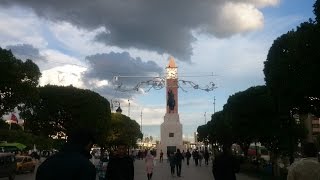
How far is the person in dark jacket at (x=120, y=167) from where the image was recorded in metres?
10.9

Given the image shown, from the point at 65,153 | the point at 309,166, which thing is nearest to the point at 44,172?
the point at 65,153

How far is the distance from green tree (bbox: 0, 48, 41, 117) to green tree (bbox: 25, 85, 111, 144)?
1000 inches

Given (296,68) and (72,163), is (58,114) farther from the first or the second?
(72,163)

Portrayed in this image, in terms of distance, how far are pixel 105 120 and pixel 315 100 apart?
169 ft

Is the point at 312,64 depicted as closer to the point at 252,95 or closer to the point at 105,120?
the point at 252,95

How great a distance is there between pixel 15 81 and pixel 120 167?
33.9m

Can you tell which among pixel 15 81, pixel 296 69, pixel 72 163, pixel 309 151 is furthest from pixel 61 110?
pixel 72 163

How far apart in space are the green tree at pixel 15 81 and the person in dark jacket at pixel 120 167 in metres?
32.9

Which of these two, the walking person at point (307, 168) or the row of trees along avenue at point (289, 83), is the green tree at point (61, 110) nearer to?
the row of trees along avenue at point (289, 83)

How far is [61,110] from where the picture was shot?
235 feet

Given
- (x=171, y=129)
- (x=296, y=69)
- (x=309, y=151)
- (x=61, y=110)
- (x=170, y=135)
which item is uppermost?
(x=61, y=110)

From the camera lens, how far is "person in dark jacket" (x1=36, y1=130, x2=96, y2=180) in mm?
4508

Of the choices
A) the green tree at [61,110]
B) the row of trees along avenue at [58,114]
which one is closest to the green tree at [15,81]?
the row of trees along avenue at [58,114]

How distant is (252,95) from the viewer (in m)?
46.8
